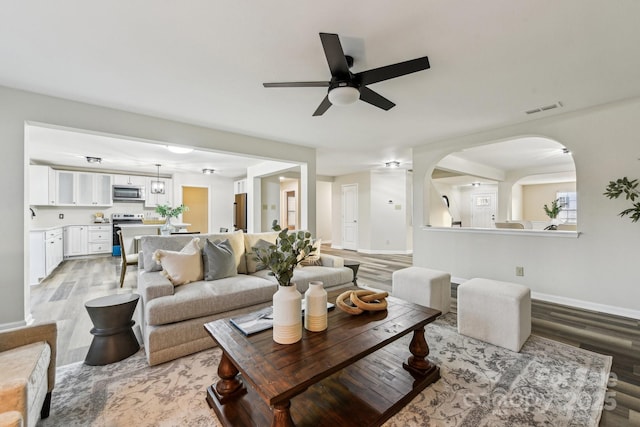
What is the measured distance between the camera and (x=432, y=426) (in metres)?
1.50

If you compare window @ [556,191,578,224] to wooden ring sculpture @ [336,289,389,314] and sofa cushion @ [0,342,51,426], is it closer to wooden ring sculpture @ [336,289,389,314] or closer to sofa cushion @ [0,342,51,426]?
wooden ring sculpture @ [336,289,389,314]

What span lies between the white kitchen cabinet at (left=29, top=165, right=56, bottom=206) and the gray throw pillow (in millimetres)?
6016

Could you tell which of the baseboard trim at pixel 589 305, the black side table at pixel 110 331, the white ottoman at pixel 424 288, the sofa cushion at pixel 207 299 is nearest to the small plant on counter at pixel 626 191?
the baseboard trim at pixel 589 305

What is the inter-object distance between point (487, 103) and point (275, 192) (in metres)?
5.99

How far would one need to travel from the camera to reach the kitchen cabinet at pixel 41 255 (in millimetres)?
4324

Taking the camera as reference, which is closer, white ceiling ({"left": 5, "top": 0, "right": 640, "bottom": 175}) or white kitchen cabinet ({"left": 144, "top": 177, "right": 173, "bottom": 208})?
white ceiling ({"left": 5, "top": 0, "right": 640, "bottom": 175})

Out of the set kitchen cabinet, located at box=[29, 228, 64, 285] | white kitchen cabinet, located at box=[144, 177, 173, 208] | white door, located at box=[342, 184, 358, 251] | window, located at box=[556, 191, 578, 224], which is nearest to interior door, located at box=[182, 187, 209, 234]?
white kitchen cabinet, located at box=[144, 177, 173, 208]

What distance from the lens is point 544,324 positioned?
2830mm

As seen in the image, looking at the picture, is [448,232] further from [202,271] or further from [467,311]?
[202,271]

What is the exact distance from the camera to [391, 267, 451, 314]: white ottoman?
9.70 feet

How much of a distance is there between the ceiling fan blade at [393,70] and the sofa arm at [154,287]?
2.39 m

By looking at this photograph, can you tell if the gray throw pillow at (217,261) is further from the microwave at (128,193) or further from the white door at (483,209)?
the white door at (483,209)

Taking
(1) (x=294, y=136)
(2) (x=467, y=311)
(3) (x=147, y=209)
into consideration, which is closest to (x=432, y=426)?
(2) (x=467, y=311)

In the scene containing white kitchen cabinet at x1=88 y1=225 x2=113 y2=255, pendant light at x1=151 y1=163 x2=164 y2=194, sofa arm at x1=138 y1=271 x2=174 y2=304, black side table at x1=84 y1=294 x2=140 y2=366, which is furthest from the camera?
pendant light at x1=151 y1=163 x2=164 y2=194
